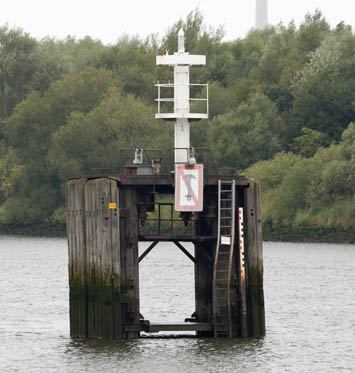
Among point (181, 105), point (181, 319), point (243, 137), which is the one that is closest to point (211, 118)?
point (243, 137)

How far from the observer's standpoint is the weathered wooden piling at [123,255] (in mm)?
35250

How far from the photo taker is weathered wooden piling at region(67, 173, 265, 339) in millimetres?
35250

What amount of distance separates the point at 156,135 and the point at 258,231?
75310 mm

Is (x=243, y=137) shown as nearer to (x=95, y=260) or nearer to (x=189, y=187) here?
(x=189, y=187)

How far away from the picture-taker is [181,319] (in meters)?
45.1

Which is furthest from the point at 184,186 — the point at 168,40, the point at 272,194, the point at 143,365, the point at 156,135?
the point at 168,40

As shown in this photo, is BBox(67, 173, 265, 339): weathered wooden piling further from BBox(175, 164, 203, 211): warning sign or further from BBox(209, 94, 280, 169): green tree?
BBox(209, 94, 280, 169): green tree

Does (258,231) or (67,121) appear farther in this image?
(67,121)

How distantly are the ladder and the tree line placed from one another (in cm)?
5956

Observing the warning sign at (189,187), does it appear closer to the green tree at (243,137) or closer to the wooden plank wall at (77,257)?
the wooden plank wall at (77,257)

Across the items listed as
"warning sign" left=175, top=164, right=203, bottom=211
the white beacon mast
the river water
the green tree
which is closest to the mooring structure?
"warning sign" left=175, top=164, right=203, bottom=211

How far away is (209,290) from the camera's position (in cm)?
3788

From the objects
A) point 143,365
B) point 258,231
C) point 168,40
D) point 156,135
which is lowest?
point 143,365

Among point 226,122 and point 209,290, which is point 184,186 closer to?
point 209,290
